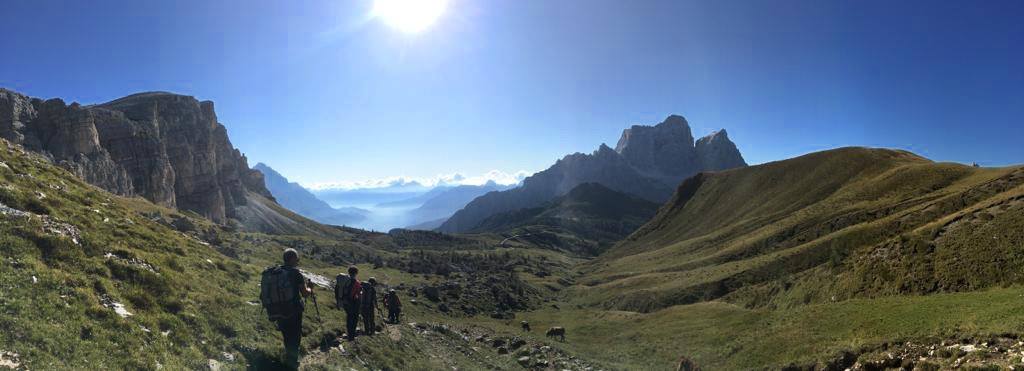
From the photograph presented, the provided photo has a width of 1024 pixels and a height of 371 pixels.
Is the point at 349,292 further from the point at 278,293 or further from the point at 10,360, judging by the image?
the point at 10,360

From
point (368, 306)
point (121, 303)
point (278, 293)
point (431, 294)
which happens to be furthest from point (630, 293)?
A: point (121, 303)

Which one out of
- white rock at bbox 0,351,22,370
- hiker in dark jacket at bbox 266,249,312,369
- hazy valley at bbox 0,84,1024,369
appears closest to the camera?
white rock at bbox 0,351,22,370

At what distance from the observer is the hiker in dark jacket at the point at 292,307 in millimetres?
15539

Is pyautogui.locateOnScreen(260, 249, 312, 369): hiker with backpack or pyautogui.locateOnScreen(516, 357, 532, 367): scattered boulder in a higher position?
pyautogui.locateOnScreen(260, 249, 312, 369): hiker with backpack

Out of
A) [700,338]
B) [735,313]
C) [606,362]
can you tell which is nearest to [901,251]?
[735,313]

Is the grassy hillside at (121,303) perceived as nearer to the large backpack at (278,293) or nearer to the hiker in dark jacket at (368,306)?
the hiker in dark jacket at (368,306)

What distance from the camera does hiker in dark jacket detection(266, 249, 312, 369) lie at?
15539 millimetres

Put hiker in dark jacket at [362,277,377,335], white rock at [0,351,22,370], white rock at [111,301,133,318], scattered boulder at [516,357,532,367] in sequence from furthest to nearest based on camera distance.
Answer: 1. scattered boulder at [516,357,532,367]
2. hiker in dark jacket at [362,277,377,335]
3. white rock at [111,301,133,318]
4. white rock at [0,351,22,370]

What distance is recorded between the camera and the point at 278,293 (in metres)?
15.3

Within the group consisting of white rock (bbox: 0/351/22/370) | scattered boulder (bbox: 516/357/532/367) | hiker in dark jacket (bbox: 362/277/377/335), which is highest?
white rock (bbox: 0/351/22/370)

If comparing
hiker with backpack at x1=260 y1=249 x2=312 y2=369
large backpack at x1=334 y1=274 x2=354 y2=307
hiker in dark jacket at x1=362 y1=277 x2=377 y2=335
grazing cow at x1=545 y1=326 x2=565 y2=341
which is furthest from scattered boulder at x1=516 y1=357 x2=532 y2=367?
hiker with backpack at x1=260 y1=249 x2=312 y2=369

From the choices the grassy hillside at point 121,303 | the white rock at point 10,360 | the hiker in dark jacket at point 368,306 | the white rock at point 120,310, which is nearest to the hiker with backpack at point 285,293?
the grassy hillside at point 121,303

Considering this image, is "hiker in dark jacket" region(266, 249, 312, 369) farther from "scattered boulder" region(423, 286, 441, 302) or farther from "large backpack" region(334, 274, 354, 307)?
"scattered boulder" region(423, 286, 441, 302)

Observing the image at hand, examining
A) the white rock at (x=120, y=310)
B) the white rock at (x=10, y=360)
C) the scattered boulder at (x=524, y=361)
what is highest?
the white rock at (x=120, y=310)
